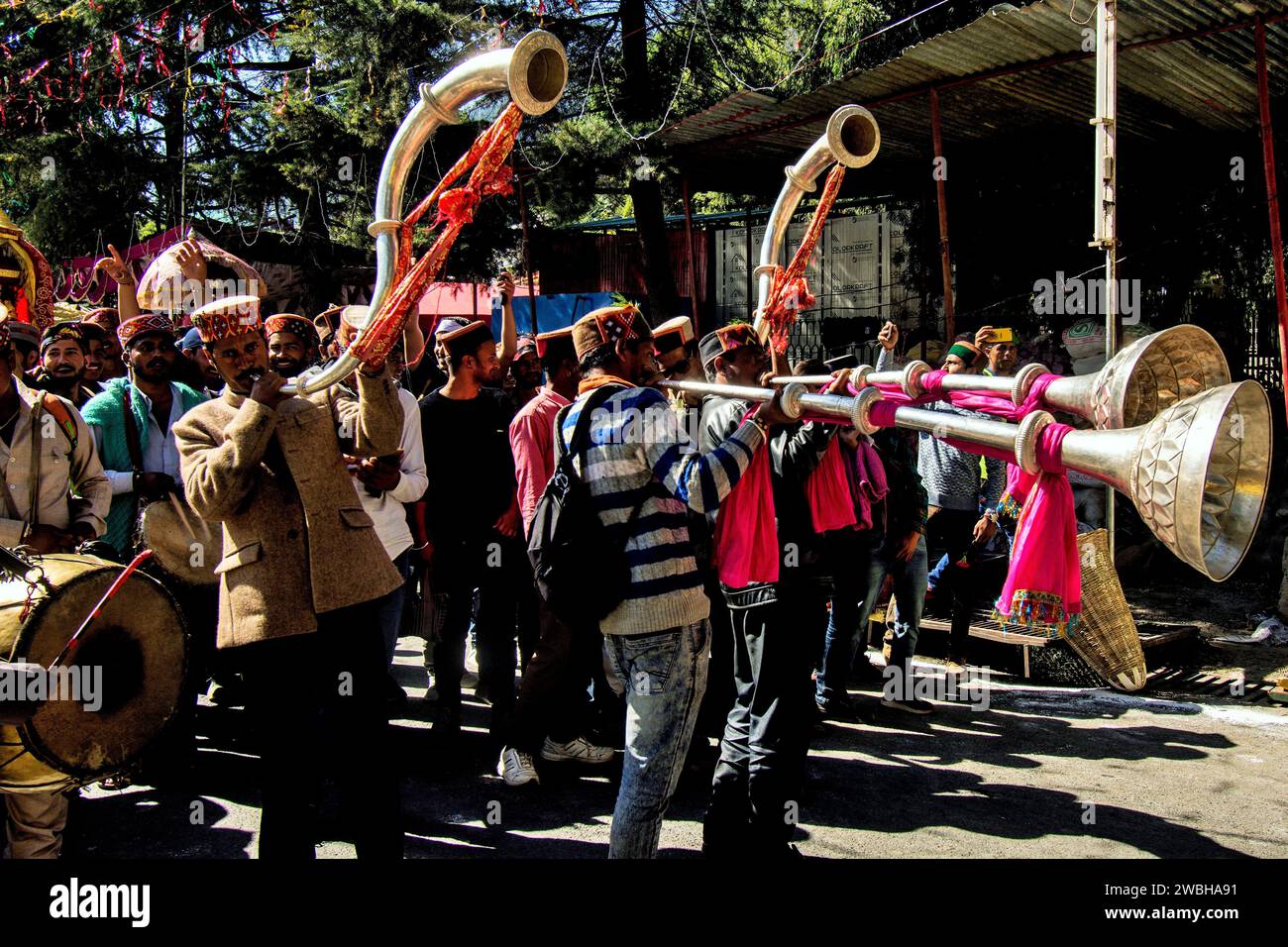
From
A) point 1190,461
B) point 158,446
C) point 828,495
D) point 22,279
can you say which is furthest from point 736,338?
point 22,279

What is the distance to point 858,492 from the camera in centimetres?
503

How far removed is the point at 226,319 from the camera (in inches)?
128

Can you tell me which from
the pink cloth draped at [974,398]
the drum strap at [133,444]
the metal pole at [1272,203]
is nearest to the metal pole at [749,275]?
the metal pole at [1272,203]

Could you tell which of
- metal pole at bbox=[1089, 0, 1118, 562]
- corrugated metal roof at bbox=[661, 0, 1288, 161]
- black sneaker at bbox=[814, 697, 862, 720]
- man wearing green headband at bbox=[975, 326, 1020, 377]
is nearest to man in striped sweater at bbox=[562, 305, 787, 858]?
black sneaker at bbox=[814, 697, 862, 720]

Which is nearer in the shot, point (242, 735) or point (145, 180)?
point (242, 735)

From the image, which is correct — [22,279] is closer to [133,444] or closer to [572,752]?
[133,444]

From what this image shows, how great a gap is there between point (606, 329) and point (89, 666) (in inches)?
77.7

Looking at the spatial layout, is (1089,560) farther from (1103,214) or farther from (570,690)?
(570,690)

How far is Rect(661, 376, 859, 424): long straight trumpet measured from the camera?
2.93 metres

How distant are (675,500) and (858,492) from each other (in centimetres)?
204

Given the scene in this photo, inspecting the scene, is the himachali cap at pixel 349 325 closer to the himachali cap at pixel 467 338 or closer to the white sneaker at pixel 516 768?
the himachali cap at pixel 467 338

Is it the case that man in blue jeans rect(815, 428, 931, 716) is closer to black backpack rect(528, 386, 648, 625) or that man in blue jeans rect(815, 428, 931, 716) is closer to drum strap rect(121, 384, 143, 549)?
black backpack rect(528, 386, 648, 625)
